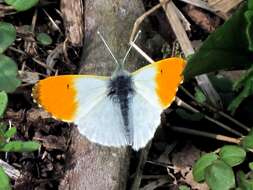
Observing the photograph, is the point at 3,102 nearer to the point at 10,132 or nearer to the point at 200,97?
the point at 10,132

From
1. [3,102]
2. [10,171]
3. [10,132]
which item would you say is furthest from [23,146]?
[10,171]

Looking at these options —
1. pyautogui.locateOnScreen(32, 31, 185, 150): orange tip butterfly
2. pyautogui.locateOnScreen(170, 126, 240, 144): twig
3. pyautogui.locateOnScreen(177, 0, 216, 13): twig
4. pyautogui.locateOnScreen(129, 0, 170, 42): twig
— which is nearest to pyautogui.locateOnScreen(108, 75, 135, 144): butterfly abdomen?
pyautogui.locateOnScreen(32, 31, 185, 150): orange tip butterfly

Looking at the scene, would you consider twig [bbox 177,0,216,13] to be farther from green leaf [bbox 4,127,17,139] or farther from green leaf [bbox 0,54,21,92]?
green leaf [bbox 4,127,17,139]

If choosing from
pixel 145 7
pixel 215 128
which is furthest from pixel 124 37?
pixel 215 128

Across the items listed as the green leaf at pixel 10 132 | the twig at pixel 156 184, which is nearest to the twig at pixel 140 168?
the twig at pixel 156 184

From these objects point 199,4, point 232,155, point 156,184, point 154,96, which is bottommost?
point 156,184
